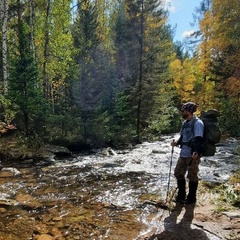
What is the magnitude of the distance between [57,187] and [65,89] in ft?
31.1

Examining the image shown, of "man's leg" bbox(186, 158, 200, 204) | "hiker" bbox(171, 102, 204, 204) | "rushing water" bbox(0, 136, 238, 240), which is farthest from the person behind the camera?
"man's leg" bbox(186, 158, 200, 204)

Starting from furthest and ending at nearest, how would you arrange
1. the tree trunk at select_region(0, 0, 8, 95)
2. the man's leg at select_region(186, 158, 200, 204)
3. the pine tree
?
the tree trunk at select_region(0, 0, 8, 95), the pine tree, the man's leg at select_region(186, 158, 200, 204)

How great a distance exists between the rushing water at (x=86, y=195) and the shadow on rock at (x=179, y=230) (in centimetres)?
25

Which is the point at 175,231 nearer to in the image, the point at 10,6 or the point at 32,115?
the point at 32,115

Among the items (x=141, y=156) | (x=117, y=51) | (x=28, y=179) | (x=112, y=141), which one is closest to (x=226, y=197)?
(x=28, y=179)

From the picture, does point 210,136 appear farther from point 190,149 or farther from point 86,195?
point 86,195

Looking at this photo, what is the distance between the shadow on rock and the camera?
13.1 ft

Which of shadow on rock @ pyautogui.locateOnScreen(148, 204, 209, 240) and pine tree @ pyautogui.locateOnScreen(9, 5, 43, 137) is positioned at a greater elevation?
pine tree @ pyautogui.locateOnScreen(9, 5, 43, 137)

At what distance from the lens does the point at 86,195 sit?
647 centimetres

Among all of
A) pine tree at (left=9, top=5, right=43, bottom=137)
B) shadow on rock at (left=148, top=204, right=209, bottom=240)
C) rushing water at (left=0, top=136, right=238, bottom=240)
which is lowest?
rushing water at (left=0, top=136, right=238, bottom=240)

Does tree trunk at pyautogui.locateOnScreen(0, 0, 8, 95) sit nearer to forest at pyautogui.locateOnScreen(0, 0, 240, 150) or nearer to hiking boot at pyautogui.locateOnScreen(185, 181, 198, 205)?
forest at pyautogui.locateOnScreen(0, 0, 240, 150)

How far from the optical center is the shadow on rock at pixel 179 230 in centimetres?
399

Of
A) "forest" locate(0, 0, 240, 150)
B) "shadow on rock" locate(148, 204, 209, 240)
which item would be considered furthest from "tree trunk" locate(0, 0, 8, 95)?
"shadow on rock" locate(148, 204, 209, 240)

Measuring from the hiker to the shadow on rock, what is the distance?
24.7 inches
